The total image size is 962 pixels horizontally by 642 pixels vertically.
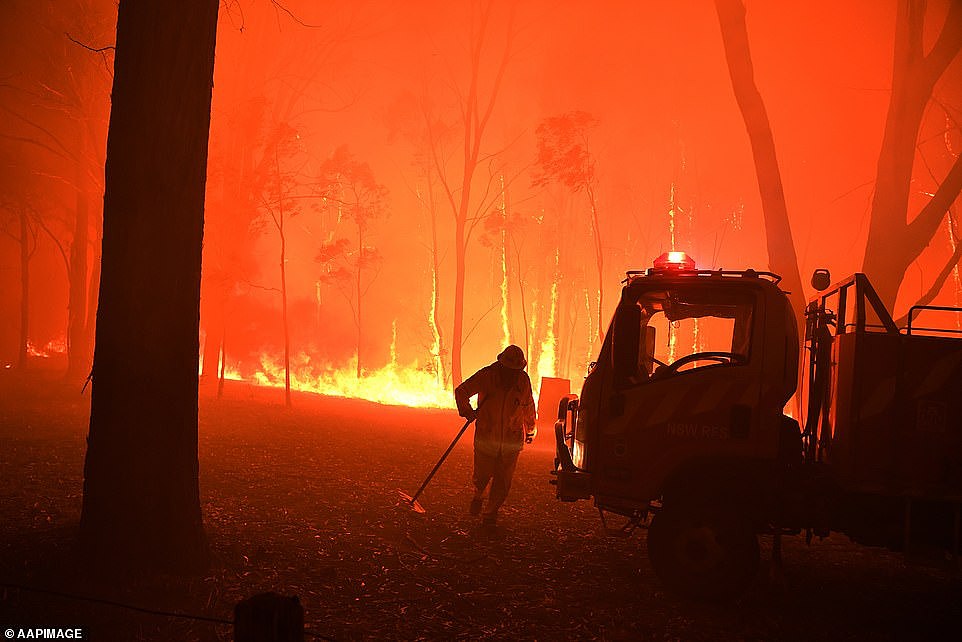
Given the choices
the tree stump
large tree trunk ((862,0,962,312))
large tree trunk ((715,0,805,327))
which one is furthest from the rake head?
large tree trunk ((862,0,962,312))

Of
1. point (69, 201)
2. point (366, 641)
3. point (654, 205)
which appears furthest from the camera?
point (654, 205)

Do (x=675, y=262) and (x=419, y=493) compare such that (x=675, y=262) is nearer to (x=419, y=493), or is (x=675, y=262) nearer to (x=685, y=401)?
(x=685, y=401)

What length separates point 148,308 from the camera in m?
5.80

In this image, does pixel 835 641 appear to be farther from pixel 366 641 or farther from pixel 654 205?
pixel 654 205

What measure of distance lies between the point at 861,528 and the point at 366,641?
415cm

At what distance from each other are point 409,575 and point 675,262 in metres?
3.84

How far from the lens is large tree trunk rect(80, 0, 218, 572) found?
575 cm

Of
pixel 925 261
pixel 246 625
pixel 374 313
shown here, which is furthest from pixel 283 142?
pixel 374 313

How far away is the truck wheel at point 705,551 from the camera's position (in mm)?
6121

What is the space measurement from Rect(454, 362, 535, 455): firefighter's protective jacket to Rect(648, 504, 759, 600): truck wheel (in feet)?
8.03

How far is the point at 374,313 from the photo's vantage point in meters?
65.7

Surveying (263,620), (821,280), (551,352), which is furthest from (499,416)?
(551,352)

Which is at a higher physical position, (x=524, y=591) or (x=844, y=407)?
(x=844, y=407)

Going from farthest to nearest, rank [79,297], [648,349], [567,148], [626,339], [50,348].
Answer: [50,348]
[567,148]
[79,297]
[648,349]
[626,339]
